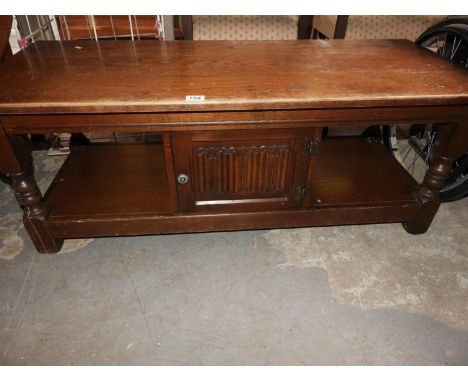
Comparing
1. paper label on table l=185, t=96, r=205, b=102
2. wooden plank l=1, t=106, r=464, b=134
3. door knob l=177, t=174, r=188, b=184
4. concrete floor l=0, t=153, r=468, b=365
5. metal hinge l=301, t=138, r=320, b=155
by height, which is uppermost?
paper label on table l=185, t=96, r=205, b=102

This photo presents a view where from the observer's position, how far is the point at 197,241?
1692 mm

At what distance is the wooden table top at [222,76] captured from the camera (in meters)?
1.15

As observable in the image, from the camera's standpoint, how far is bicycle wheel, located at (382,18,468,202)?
1721 mm

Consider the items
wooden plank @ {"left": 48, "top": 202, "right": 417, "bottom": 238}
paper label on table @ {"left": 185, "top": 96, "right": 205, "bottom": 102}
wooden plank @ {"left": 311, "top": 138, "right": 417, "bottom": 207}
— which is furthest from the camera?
wooden plank @ {"left": 311, "top": 138, "right": 417, "bottom": 207}

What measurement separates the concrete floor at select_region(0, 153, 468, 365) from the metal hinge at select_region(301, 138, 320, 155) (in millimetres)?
529

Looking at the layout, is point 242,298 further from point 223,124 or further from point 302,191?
point 223,124

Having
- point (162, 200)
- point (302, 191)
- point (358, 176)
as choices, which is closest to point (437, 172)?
point (358, 176)

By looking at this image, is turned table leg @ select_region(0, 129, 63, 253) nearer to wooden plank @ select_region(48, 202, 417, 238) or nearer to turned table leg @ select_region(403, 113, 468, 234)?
wooden plank @ select_region(48, 202, 417, 238)

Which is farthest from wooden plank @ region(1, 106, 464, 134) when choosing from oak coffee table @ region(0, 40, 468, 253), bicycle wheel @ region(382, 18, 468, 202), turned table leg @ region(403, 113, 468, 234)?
bicycle wheel @ region(382, 18, 468, 202)

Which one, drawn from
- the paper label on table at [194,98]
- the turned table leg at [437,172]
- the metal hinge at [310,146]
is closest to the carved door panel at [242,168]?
the metal hinge at [310,146]

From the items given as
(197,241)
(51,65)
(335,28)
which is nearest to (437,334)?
(197,241)

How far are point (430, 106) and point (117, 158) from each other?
1.50m

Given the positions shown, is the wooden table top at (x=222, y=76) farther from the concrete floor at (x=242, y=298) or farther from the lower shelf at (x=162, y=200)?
the concrete floor at (x=242, y=298)

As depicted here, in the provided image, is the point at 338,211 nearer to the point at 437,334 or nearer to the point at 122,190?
the point at 437,334
